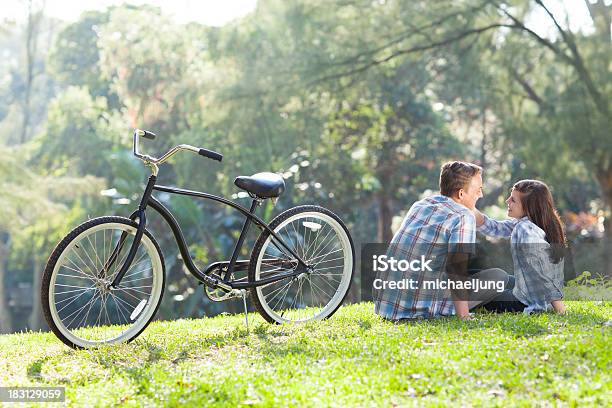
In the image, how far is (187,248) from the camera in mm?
4684

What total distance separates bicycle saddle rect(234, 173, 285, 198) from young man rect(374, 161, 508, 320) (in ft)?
2.82

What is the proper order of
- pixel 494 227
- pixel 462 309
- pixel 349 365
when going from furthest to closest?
1. pixel 494 227
2. pixel 462 309
3. pixel 349 365

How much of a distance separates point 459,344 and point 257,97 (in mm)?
9948

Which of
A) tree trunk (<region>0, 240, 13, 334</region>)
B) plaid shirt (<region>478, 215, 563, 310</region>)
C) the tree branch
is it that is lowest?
tree trunk (<region>0, 240, 13, 334</region>)

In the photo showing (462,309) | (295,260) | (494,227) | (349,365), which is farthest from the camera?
(494,227)

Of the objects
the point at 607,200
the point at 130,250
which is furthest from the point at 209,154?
the point at 607,200

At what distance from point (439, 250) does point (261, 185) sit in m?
1.20

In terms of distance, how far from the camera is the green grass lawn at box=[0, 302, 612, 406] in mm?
3438

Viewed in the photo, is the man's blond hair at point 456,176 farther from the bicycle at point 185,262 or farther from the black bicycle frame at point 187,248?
the black bicycle frame at point 187,248

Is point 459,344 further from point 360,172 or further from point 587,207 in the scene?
point 587,207

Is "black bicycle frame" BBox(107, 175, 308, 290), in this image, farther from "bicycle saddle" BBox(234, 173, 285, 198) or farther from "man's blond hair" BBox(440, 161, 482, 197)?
"man's blond hair" BBox(440, 161, 482, 197)

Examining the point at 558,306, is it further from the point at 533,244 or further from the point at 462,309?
the point at 462,309

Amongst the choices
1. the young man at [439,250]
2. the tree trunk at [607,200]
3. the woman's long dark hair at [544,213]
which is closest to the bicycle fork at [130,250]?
the young man at [439,250]

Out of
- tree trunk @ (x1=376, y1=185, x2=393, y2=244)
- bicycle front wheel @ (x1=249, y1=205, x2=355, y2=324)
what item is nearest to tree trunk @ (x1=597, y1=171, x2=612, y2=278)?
tree trunk @ (x1=376, y1=185, x2=393, y2=244)
